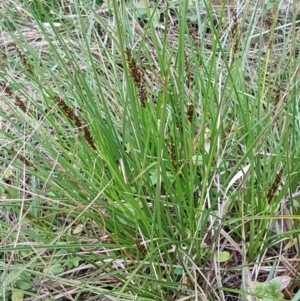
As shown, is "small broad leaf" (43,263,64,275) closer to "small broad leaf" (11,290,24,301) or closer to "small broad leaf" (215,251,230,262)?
"small broad leaf" (11,290,24,301)

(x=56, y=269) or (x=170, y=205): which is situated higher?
(x=170, y=205)

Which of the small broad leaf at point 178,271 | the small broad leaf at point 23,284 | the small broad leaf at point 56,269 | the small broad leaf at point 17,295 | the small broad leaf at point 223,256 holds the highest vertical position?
the small broad leaf at point 223,256

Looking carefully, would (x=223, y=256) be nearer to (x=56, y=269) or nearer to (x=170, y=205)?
(x=170, y=205)

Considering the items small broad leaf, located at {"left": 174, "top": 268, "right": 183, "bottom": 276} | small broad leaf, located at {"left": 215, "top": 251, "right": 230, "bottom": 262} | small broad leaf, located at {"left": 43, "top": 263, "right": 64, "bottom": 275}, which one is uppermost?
small broad leaf, located at {"left": 215, "top": 251, "right": 230, "bottom": 262}

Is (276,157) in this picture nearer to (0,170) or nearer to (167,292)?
(167,292)

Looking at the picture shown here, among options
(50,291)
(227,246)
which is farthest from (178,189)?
(50,291)

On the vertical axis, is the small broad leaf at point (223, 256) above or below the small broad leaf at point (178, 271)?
above

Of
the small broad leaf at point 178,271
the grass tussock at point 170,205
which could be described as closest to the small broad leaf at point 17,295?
the grass tussock at point 170,205

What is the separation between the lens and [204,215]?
3.00 ft

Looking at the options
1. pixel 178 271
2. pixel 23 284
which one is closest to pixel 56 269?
pixel 23 284

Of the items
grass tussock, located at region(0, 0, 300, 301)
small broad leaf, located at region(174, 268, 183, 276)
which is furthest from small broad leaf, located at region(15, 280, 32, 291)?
small broad leaf, located at region(174, 268, 183, 276)

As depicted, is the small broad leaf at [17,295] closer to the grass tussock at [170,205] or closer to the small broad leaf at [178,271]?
the grass tussock at [170,205]

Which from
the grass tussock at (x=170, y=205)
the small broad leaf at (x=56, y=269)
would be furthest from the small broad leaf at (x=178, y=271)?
the small broad leaf at (x=56, y=269)

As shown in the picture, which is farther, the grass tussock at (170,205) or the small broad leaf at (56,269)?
the small broad leaf at (56,269)
